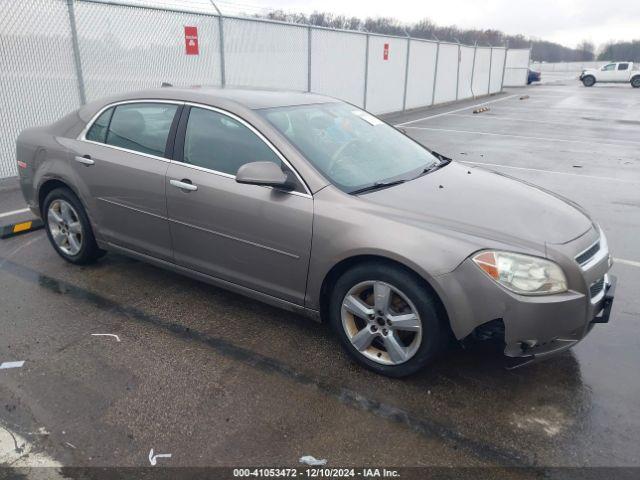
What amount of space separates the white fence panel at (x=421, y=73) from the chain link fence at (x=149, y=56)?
1592 millimetres

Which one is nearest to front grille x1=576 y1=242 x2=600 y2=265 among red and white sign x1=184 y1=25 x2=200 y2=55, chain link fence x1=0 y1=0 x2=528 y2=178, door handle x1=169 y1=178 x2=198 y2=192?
door handle x1=169 y1=178 x2=198 y2=192

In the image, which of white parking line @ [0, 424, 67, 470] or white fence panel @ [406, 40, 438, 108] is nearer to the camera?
white parking line @ [0, 424, 67, 470]

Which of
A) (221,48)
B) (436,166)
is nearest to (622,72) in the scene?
(221,48)

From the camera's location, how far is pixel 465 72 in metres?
24.9

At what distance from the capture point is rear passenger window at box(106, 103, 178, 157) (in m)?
3.93

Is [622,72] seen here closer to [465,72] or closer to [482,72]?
[482,72]

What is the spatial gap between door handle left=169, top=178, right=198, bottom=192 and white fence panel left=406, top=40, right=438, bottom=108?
1671cm

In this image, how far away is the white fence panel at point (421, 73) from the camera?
19172mm

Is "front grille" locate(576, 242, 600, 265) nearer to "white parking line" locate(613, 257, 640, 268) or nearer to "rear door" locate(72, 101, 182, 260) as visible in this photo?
"white parking line" locate(613, 257, 640, 268)

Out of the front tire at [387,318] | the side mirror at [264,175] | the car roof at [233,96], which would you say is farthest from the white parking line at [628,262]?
the side mirror at [264,175]

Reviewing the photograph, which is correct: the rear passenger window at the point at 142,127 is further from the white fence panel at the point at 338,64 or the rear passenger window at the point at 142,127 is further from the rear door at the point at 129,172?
the white fence panel at the point at 338,64

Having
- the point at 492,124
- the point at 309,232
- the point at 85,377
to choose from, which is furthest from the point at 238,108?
the point at 492,124

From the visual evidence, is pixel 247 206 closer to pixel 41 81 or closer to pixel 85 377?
pixel 85 377

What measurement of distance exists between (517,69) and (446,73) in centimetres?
1772
